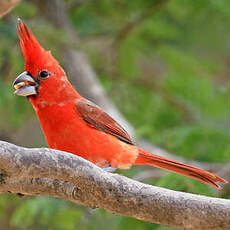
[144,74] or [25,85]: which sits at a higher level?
[144,74]

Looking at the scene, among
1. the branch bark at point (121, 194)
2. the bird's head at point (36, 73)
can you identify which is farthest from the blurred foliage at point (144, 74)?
the branch bark at point (121, 194)

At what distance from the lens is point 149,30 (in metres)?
4.89

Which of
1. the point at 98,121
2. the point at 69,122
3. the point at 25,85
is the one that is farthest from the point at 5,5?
the point at 98,121

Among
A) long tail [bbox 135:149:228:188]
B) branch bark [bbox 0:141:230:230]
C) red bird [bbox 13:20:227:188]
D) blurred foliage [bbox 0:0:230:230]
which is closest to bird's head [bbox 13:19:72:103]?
red bird [bbox 13:20:227:188]

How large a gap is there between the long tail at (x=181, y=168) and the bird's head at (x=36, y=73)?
61 cm

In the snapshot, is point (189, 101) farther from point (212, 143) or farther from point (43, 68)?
point (43, 68)

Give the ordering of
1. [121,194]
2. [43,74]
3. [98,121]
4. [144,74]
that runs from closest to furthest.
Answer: [121,194]
[43,74]
[98,121]
[144,74]

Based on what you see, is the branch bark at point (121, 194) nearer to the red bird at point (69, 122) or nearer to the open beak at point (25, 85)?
the red bird at point (69, 122)

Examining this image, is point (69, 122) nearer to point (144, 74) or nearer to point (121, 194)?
point (121, 194)

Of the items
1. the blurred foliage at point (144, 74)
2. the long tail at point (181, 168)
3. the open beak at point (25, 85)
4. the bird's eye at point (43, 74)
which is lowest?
the open beak at point (25, 85)

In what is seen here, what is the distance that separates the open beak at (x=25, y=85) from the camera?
9.24 ft

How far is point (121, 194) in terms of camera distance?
2.03 metres

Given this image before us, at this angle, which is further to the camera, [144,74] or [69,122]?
[144,74]

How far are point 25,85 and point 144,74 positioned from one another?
9.49 feet
